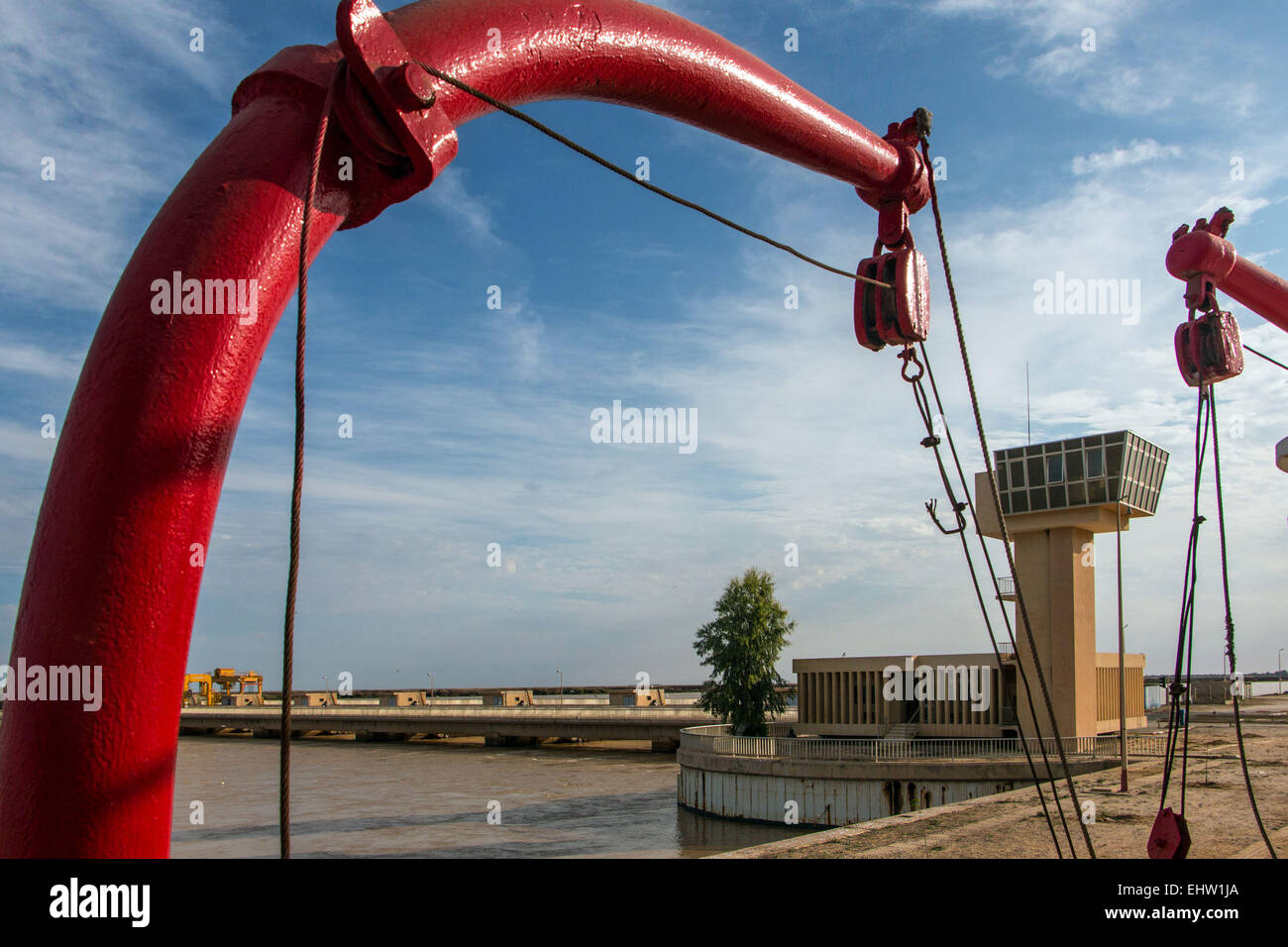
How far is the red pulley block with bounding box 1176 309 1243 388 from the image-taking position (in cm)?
707

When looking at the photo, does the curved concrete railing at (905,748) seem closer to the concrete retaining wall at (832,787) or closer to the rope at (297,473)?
the concrete retaining wall at (832,787)

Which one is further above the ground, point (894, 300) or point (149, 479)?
point (894, 300)

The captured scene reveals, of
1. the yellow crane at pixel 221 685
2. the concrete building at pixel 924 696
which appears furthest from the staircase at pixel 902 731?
the yellow crane at pixel 221 685

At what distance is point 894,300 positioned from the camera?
16.9ft

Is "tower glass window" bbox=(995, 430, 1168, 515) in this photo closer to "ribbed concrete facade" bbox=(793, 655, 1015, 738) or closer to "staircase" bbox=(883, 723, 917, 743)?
"ribbed concrete facade" bbox=(793, 655, 1015, 738)

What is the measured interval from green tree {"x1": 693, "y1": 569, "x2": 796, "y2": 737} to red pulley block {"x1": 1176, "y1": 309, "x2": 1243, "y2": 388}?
37520 mm

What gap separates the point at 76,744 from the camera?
1.76m

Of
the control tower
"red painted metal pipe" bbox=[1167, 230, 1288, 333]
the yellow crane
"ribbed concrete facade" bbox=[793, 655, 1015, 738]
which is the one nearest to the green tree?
"ribbed concrete facade" bbox=[793, 655, 1015, 738]

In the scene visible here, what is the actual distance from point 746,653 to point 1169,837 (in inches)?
1501

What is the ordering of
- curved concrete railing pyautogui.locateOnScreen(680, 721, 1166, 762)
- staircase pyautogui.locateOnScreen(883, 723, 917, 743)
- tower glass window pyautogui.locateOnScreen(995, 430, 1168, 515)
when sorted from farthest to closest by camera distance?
staircase pyautogui.locateOnScreen(883, 723, 917, 743) → tower glass window pyautogui.locateOnScreen(995, 430, 1168, 515) → curved concrete railing pyautogui.locateOnScreen(680, 721, 1166, 762)

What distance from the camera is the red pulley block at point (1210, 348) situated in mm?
7074

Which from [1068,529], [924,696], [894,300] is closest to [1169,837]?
[894,300]

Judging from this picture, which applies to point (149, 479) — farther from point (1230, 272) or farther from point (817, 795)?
point (817, 795)
